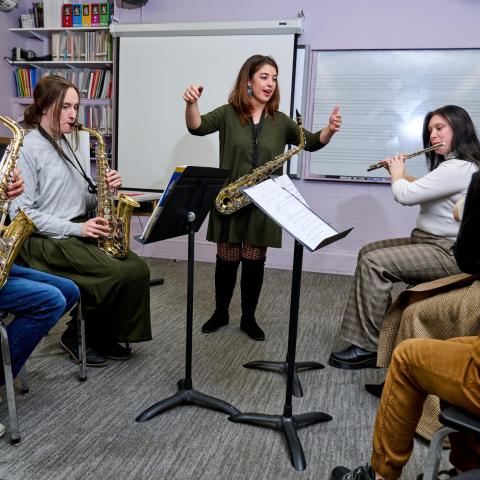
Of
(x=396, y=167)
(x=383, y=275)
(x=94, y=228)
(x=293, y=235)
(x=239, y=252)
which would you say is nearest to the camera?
(x=293, y=235)

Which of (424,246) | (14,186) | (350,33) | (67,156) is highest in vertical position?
(350,33)

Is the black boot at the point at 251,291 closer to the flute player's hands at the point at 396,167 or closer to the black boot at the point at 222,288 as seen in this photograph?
the black boot at the point at 222,288

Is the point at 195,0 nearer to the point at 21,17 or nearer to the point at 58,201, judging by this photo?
the point at 21,17

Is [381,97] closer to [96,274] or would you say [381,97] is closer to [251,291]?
[251,291]

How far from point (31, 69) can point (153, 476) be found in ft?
15.8

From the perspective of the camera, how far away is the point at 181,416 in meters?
1.96

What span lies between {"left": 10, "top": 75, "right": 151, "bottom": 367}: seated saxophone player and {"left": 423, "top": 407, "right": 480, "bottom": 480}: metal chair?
4.99ft

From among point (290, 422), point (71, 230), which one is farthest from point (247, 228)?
point (290, 422)

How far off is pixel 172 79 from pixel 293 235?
3633mm

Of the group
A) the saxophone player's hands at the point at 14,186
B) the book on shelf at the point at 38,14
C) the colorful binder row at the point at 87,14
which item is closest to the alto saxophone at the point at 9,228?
the saxophone player's hands at the point at 14,186

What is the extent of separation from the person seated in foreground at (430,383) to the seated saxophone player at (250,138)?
1.53m

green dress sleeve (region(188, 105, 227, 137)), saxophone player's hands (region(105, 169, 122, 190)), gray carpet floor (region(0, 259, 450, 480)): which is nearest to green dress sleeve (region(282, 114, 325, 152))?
green dress sleeve (region(188, 105, 227, 137))

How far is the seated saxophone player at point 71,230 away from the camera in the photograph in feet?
7.13

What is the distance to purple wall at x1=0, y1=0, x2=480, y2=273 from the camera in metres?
Answer: 4.19
